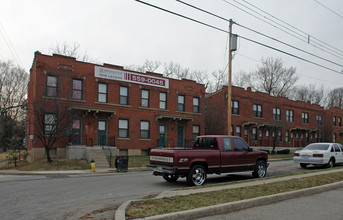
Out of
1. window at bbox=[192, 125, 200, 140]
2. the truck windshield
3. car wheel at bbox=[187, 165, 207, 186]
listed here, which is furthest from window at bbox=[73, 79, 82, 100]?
car wheel at bbox=[187, 165, 207, 186]

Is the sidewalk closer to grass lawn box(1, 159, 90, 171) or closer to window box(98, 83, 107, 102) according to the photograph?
grass lawn box(1, 159, 90, 171)

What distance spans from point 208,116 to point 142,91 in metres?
9.31

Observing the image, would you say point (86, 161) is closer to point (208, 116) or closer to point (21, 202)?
point (21, 202)

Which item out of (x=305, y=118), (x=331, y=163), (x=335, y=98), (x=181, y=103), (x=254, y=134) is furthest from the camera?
(x=335, y=98)

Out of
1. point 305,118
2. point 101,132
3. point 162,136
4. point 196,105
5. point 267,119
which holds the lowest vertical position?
point 162,136

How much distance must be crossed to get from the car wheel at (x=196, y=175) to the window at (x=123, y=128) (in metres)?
15.7

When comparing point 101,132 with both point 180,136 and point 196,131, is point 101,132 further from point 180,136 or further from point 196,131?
point 196,131

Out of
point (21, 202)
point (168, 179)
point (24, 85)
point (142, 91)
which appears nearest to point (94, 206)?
point (21, 202)

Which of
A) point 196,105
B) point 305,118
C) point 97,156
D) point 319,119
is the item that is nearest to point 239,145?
point 97,156

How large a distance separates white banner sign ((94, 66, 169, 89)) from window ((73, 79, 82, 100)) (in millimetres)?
1602

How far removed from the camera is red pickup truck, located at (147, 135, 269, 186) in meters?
10.8

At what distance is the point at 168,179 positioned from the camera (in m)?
12.5

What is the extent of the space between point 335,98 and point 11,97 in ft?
256

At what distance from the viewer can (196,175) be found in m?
11.1
